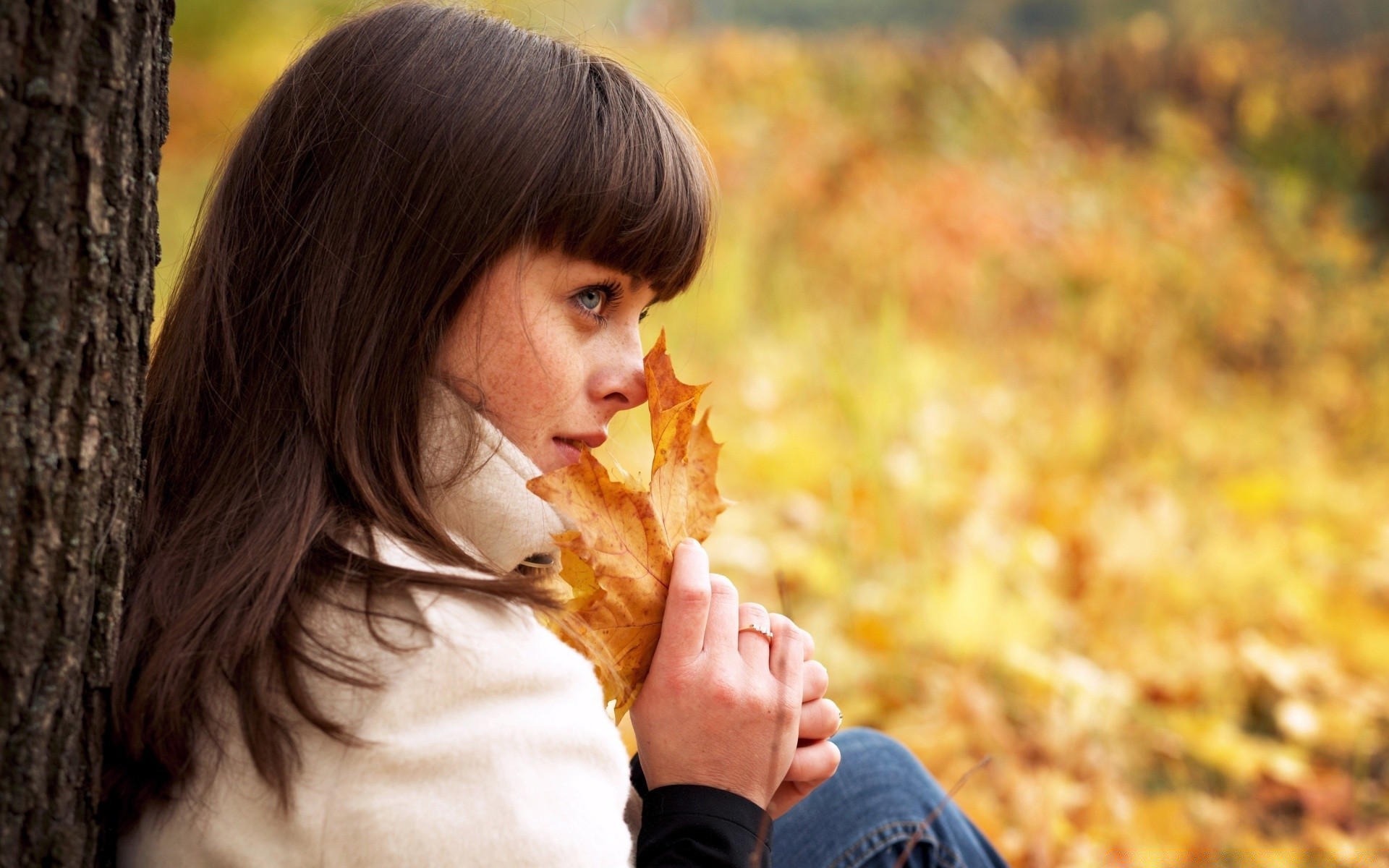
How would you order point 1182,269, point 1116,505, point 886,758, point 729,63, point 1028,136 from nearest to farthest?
point 886,758
point 1116,505
point 1182,269
point 1028,136
point 729,63

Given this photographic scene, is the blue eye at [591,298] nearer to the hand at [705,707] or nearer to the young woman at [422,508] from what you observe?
the young woman at [422,508]

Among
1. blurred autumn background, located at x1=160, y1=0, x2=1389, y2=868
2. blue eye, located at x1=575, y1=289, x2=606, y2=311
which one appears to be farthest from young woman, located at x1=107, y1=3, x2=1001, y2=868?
blurred autumn background, located at x1=160, y1=0, x2=1389, y2=868

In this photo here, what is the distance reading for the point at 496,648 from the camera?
86 cm

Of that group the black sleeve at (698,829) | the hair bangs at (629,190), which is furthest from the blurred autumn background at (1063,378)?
the black sleeve at (698,829)

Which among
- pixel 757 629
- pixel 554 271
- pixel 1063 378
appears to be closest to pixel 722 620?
pixel 757 629

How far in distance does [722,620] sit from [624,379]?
27cm

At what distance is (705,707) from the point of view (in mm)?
993

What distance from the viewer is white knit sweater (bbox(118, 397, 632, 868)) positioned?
792 millimetres

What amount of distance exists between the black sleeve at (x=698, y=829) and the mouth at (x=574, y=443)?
0.35 metres

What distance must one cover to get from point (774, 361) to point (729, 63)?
3.23 m

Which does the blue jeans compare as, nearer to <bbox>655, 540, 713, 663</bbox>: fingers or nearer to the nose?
<bbox>655, 540, 713, 663</bbox>: fingers

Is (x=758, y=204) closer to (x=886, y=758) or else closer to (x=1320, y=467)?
(x=1320, y=467)

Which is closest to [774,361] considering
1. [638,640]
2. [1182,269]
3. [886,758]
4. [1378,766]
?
[1182,269]

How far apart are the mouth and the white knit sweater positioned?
24cm
